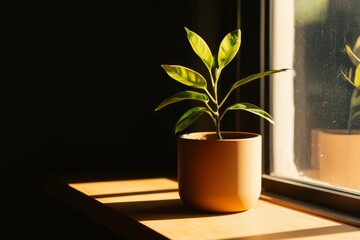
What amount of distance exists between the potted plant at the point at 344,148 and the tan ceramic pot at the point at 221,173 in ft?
0.74

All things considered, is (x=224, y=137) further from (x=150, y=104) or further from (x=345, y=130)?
(x=150, y=104)

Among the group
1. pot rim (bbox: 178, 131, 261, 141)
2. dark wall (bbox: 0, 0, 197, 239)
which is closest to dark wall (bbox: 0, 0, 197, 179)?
dark wall (bbox: 0, 0, 197, 239)

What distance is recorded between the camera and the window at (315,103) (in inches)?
43.8

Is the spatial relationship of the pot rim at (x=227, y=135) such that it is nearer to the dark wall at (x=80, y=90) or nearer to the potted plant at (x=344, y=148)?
the potted plant at (x=344, y=148)

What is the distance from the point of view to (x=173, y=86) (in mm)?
1650

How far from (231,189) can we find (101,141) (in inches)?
29.0

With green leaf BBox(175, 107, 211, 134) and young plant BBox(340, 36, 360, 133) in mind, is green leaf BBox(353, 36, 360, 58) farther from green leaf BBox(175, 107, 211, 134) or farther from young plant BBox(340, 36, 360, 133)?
green leaf BBox(175, 107, 211, 134)

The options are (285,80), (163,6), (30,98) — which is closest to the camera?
(285,80)

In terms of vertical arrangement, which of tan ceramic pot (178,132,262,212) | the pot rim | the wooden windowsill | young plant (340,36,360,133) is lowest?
the wooden windowsill

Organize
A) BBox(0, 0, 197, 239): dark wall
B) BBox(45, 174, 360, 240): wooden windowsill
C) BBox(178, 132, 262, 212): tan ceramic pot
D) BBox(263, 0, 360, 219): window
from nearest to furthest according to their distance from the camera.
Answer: BBox(45, 174, 360, 240): wooden windowsill → BBox(178, 132, 262, 212): tan ceramic pot → BBox(263, 0, 360, 219): window → BBox(0, 0, 197, 239): dark wall

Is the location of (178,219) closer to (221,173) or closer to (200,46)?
(221,173)

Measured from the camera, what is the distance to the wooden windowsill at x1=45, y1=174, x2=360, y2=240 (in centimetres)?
91

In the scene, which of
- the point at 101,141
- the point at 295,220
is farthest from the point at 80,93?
the point at 295,220

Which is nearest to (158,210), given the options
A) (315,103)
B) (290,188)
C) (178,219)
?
(178,219)
